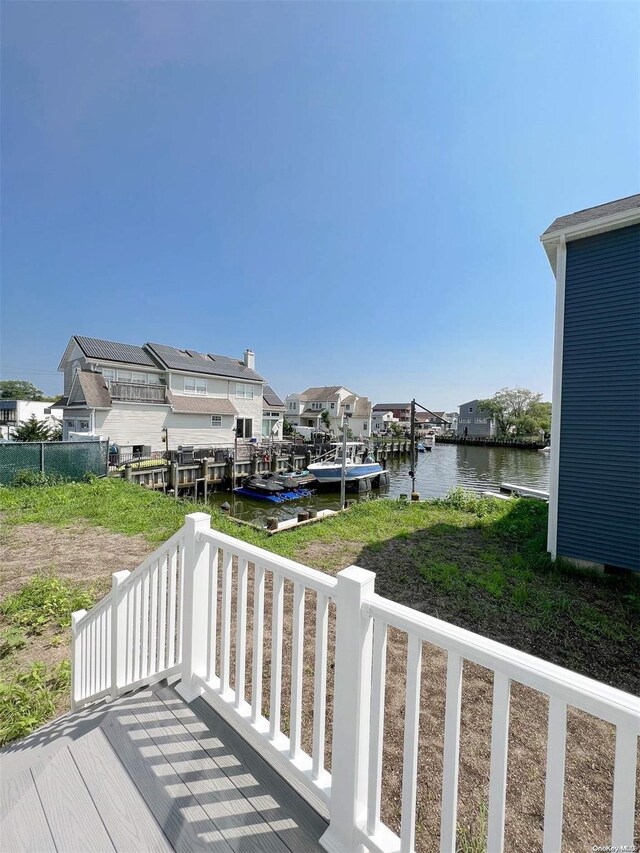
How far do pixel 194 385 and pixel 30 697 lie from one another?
19414 mm

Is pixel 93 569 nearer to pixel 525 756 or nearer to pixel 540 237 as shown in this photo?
pixel 525 756

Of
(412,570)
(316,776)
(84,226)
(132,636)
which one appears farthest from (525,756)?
(84,226)

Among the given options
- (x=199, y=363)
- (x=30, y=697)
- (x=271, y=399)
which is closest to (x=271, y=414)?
(x=271, y=399)

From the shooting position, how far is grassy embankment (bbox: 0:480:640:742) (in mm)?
3172

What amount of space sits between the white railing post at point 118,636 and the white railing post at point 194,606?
604 millimetres

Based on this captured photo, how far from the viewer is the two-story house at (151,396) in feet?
55.1

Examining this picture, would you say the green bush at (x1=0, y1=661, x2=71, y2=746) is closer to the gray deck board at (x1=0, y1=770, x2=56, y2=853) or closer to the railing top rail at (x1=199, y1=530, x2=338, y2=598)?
the gray deck board at (x1=0, y1=770, x2=56, y2=853)

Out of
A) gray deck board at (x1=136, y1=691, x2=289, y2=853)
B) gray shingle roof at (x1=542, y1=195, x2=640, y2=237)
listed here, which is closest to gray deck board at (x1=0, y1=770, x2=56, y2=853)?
gray deck board at (x1=136, y1=691, x2=289, y2=853)

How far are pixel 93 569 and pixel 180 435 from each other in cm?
1490

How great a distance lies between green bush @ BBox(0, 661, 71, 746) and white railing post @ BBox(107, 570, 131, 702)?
658 mm

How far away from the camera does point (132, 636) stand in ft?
7.69

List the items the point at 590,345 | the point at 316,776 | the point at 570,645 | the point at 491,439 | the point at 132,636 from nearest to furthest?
the point at 316,776 < the point at 132,636 < the point at 570,645 < the point at 590,345 < the point at 491,439

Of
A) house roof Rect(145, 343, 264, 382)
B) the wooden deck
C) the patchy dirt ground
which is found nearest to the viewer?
the wooden deck

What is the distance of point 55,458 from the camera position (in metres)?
10.3
